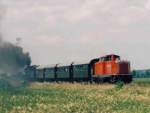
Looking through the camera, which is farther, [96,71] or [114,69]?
[96,71]

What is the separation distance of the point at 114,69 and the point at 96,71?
4.71m

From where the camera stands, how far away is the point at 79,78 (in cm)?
6731

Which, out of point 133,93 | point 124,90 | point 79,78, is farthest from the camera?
point 79,78

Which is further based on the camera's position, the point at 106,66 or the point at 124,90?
the point at 106,66

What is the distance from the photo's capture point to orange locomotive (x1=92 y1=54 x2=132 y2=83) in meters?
57.3

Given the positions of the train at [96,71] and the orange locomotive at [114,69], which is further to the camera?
the train at [96,71]

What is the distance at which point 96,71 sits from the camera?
61.6 meters

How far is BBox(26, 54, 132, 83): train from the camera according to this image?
57531 millimetres

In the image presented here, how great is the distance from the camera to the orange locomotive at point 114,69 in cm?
5731

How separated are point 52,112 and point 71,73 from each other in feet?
150

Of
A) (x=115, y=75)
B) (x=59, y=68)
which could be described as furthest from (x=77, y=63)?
(x=115, y=75)

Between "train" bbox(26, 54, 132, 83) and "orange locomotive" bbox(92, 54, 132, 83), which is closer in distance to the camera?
"orange locomotive" bbox(92, 54, 132, 83)

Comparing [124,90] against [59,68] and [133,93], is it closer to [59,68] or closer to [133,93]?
[133,93]

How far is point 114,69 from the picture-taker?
2254 inches
